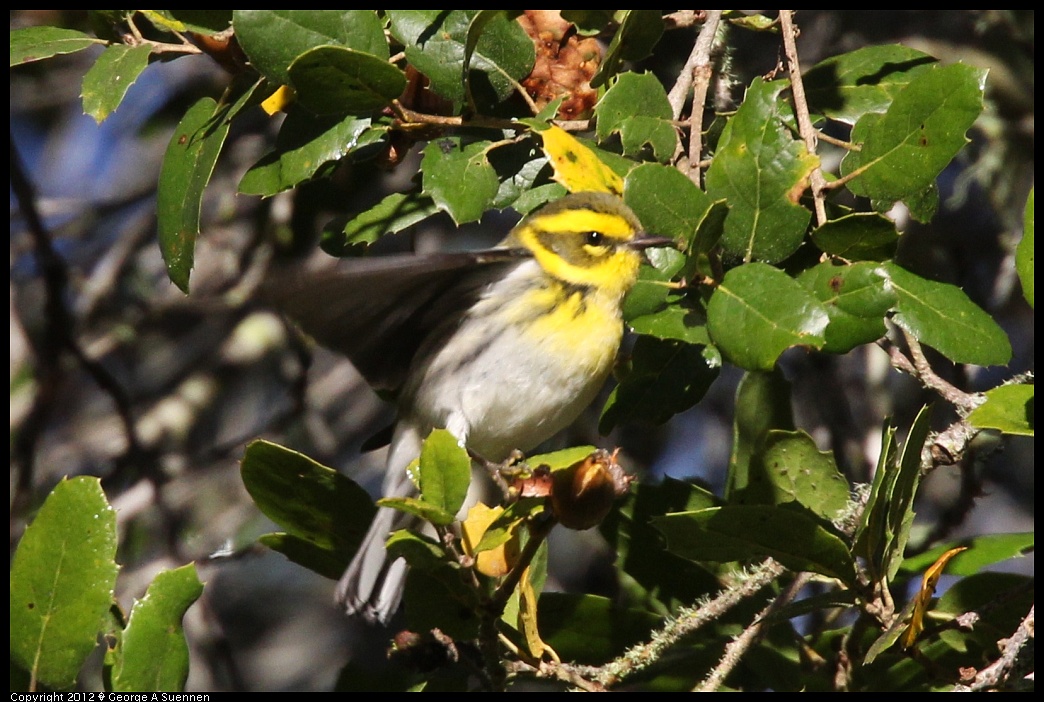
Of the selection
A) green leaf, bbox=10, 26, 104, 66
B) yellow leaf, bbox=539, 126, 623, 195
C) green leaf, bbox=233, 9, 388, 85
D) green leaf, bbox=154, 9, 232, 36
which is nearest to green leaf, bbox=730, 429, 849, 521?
yellow leaf, bbox=539, 126, 623, 195

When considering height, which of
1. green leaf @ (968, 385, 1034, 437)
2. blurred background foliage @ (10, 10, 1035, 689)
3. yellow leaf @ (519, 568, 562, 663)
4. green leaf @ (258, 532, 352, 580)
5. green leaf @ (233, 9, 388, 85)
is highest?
green leaf @ (233, 9, 388, 85)

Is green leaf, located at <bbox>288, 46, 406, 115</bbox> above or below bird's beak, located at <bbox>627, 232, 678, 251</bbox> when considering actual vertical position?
above

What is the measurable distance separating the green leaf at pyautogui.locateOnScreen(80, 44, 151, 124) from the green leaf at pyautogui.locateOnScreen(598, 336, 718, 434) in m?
1.21

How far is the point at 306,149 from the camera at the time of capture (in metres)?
2.27

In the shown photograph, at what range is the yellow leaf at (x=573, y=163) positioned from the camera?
7.04ft

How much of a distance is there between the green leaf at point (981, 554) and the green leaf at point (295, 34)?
5.39 ft

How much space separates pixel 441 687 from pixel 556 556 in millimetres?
2963

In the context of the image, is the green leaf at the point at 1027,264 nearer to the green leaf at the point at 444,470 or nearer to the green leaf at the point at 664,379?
the green leaf at the point at 664,379

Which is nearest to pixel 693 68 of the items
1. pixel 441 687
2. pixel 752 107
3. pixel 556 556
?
pixel 752 107

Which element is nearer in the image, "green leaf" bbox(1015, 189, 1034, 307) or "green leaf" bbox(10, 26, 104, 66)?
"green leaf" bbox(1015, 189, 1034, 307)

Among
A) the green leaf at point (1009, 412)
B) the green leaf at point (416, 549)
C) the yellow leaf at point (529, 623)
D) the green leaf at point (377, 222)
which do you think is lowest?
the yellow leaf at point (529, 623)

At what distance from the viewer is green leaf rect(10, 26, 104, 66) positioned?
2336mm

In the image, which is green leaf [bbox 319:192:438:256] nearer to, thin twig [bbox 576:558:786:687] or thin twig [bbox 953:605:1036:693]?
thin twig [bbox 576:558:786:687]

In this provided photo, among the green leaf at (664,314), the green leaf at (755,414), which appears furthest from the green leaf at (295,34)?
the green leaf at (755,414)
